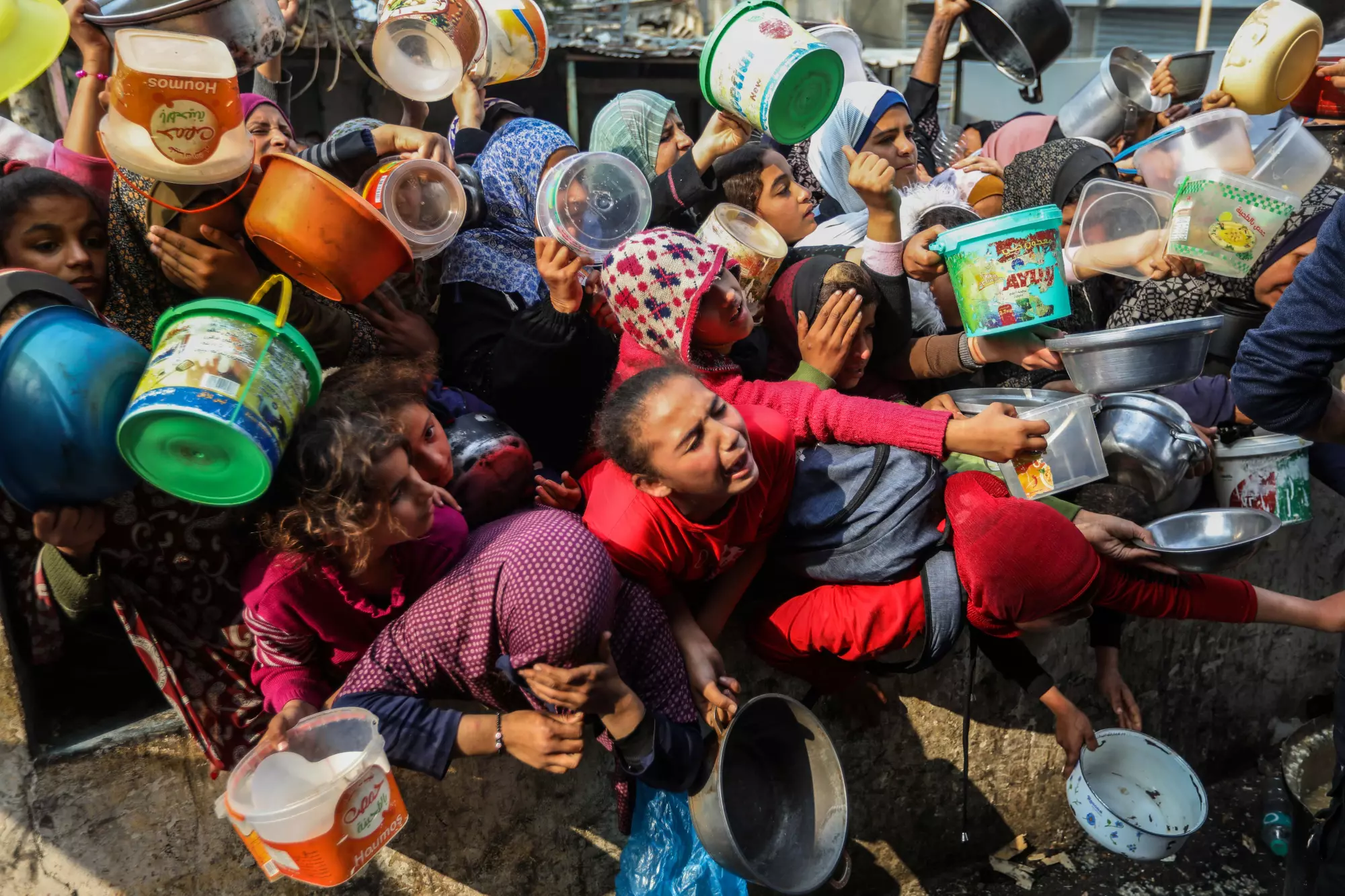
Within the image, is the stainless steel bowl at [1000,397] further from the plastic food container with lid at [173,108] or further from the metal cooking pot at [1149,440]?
the plastic food container with lid at [173,108]

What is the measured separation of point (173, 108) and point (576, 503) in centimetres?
123

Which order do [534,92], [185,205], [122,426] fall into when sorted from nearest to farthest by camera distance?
1. [122,426]
2. [185,205]
3. [534,92]

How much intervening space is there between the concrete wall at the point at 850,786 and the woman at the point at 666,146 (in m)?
1.60

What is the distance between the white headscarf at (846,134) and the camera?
3797 millimetres

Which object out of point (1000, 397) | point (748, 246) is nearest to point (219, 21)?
point (748, 246)

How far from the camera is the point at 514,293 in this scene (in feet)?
9.68

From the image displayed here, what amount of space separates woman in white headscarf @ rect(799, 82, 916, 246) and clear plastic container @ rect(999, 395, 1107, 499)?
139 centimetres

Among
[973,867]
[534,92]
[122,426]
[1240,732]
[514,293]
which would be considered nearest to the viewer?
[122,426]

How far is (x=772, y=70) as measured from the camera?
2734 mm

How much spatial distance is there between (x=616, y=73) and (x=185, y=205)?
312 inches

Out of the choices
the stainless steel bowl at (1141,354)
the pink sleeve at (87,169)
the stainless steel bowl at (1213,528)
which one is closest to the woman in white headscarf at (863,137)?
the stainless steel bowl at (1141,354)

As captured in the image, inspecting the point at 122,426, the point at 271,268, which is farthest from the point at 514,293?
the point at 122,426

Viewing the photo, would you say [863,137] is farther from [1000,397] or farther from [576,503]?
[576,503]

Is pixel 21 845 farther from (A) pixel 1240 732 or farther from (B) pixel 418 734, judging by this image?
(A) pixel 1240 732
